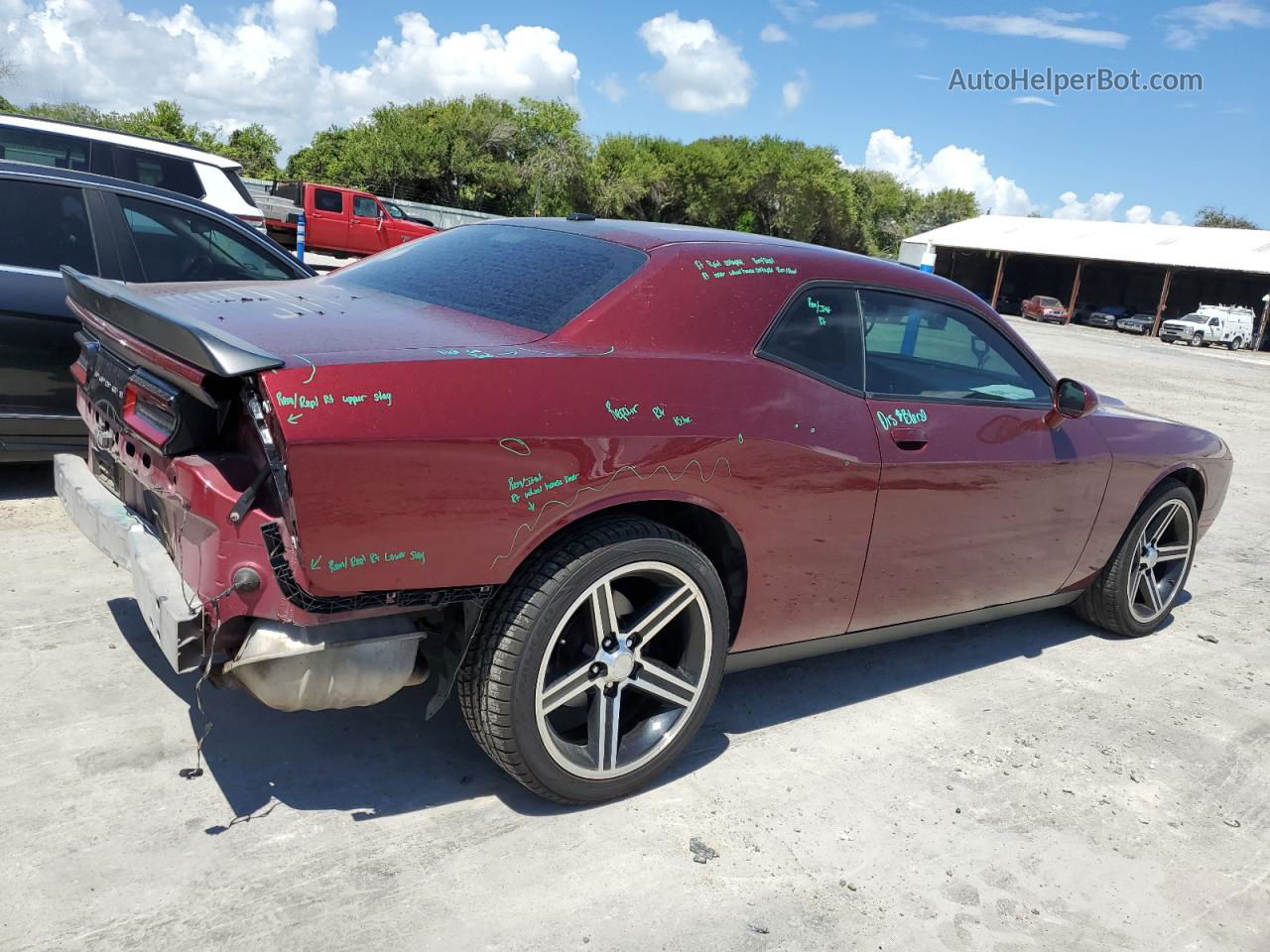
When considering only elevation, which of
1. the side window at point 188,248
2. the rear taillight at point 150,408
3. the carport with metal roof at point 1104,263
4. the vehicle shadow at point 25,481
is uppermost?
the carport with metal roof at point 1104,263

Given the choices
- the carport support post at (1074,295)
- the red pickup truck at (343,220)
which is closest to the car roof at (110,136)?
the red pickup truck at (343,220)

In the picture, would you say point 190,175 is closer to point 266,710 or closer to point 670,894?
point 266,710

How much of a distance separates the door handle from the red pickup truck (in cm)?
2117

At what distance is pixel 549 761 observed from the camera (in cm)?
279

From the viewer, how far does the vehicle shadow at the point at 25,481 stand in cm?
511

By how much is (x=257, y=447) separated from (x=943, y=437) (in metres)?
2.31

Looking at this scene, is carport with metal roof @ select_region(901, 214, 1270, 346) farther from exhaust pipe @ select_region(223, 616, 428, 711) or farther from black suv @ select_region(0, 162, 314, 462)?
exhaust pipe @ select_region(223, 616, 428, 711)

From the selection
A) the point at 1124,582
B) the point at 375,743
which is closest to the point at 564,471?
the point at 375,743

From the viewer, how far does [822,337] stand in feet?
10.9

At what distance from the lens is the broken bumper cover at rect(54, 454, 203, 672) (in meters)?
Result: 2.41

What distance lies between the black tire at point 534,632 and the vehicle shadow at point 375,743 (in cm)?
26

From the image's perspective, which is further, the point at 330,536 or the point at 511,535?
the point at 511,535

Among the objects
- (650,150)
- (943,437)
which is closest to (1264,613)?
(943,437)

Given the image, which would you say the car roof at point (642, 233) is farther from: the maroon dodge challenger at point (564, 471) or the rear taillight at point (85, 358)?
the rear taillight at point (85, 358)
